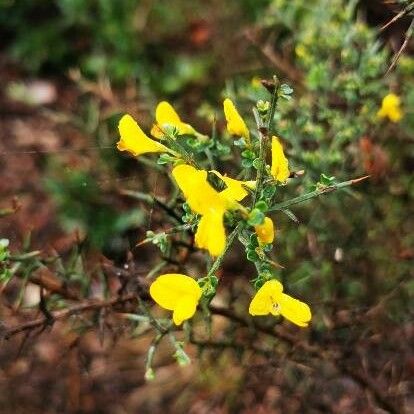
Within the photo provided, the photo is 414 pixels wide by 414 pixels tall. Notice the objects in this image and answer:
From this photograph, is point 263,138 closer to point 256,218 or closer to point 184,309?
point 256,218

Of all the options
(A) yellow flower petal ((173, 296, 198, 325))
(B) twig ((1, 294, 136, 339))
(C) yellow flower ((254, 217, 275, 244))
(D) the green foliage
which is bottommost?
(D) the green foliage

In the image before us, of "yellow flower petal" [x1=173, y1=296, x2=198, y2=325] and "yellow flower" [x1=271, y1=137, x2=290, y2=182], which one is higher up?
"yellow flower" [x1=271, y1=137, x2=290, y2=182]

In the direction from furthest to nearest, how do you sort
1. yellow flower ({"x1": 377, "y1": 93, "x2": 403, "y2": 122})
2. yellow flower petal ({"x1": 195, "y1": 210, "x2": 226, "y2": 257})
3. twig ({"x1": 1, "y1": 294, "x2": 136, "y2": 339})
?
yellow flower ({"x1": 377, "y1": 93, "x2": 403, "y2": 122}) → twig ({"x1": 1, "y1": 294, "x2": 136, "y2": 339}) → yellow flower petal ({"x1": 195, "y1": 210, "x2": 226, "y2": 257})

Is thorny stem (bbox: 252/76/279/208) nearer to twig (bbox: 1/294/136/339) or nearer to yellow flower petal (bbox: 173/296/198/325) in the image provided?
yellow flower petal (bbox: 173/296/198/325)

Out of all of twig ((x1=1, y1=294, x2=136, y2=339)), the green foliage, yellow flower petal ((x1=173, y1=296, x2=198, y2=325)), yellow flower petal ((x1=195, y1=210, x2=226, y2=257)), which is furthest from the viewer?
the green foliage

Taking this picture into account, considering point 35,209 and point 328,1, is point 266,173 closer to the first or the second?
point 328,1

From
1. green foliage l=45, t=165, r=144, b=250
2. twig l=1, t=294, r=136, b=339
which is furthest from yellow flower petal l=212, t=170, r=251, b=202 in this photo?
green foliage l=45, t=165, r=144, b=250

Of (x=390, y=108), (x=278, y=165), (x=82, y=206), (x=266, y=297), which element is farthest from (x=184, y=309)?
(x=82, y=206)
